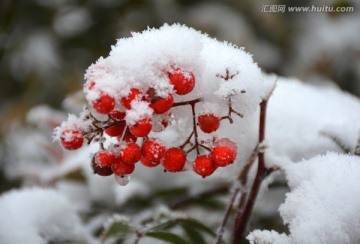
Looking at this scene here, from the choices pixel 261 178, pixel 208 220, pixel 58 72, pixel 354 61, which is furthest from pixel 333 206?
pixel 58 72

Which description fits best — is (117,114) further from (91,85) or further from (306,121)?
(306,121)

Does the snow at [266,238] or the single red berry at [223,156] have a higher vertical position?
the single red berry at [223,156]

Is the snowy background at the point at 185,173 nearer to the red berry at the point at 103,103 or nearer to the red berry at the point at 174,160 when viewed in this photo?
the red berry at the point at 174,160

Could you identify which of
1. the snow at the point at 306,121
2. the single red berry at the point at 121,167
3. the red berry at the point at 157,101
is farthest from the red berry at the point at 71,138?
the snow at the point at 306,121

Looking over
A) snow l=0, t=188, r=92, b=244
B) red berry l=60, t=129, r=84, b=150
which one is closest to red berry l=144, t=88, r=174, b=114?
red berry l=60, t=129, r=84, b=150

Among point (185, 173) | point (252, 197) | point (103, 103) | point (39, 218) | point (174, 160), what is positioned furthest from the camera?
point (185, 173)

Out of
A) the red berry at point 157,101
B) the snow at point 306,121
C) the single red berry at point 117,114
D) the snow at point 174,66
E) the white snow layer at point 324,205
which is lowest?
the white snow layer at point 324,205

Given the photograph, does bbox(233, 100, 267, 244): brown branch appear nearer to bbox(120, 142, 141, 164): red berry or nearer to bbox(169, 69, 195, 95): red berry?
bbox(169, 69, 195, 95): red berry

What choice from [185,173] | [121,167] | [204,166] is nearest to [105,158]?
[121,167]
